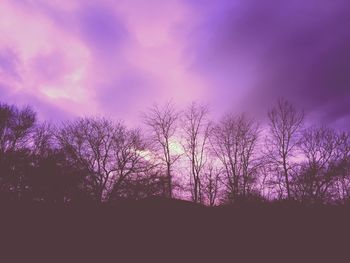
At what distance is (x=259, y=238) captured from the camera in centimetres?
1266

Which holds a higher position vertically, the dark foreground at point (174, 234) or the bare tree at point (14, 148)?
the bare tree at point (14, 148)

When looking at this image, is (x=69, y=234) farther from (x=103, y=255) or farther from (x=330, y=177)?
(x=330, y=177)

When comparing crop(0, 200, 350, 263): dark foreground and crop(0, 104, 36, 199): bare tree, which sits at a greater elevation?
crop(0, 104, 36, 199): bare tree

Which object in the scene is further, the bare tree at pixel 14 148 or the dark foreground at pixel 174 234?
the bare tree at pixel 14 148

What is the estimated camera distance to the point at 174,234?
13.4 metres

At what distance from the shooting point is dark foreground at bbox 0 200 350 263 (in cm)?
1192

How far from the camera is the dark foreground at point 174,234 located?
11922mm

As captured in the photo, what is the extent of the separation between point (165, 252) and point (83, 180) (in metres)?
20.9

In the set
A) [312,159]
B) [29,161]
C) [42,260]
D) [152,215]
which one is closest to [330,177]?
[312,159]

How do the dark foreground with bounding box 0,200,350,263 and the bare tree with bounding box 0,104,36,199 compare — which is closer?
the dark foreground with bounding box 0,200,350,263

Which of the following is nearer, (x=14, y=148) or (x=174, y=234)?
(x=174, y=234)

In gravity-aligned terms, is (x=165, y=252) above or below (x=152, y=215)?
below

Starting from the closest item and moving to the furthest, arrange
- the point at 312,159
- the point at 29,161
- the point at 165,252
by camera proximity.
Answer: the point at 165,252 → the point at 29,161 → the point at 312,159

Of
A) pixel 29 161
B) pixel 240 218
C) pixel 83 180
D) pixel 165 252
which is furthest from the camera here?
pixel 83 180
